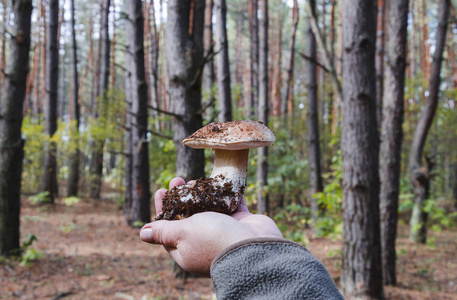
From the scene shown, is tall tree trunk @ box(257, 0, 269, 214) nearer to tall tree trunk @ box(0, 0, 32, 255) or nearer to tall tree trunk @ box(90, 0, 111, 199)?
tall tree trunk @ box(0, 0, 32, 255)

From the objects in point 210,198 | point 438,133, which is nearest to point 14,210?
point 210,198

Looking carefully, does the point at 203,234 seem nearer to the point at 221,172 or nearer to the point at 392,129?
the point at 221,172

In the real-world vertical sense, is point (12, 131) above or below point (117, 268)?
above

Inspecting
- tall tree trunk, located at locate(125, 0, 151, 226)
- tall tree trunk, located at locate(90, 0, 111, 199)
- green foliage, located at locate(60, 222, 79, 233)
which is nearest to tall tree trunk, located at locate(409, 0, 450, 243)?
tall tree trunk, located at locate(125, 0, 151, 226)

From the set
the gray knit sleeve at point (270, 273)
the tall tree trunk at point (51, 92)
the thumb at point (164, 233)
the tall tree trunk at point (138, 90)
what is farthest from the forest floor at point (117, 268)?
the gray knit sleeve at point (270, 273)

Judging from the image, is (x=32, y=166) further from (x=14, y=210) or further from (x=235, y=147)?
(x=235, y=147)

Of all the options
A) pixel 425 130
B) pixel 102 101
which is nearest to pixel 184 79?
pixel 425 130
